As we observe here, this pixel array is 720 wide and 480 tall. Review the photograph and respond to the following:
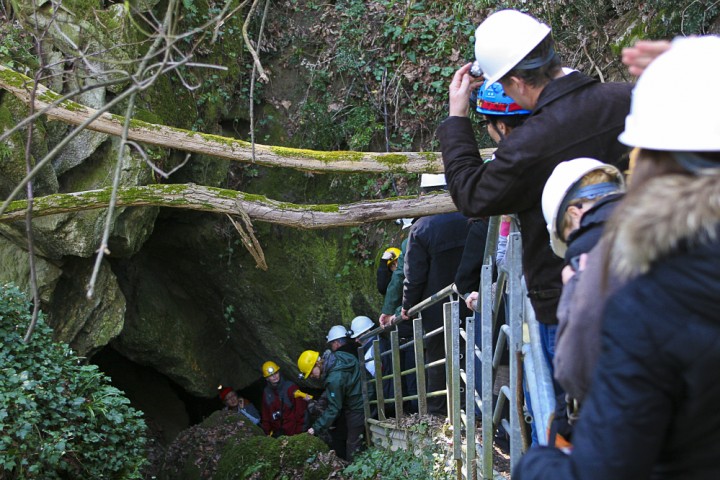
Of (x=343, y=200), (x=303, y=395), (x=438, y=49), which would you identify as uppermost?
(x=438, y=49)

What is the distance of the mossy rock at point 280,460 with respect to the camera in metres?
6.82

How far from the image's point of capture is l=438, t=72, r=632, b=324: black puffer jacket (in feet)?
8.26

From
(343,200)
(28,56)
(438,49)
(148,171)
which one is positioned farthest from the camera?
(343,200)

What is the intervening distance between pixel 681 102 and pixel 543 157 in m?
1.22

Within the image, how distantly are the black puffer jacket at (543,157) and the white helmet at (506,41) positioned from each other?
0.16 metres

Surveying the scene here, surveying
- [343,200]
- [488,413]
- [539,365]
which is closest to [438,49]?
[343,200]

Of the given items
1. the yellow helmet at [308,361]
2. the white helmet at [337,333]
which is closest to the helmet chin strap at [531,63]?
the white helmet at [337,333]

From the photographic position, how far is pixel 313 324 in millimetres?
10039

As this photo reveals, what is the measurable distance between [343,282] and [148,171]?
322cm

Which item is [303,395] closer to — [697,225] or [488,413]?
[488,413]

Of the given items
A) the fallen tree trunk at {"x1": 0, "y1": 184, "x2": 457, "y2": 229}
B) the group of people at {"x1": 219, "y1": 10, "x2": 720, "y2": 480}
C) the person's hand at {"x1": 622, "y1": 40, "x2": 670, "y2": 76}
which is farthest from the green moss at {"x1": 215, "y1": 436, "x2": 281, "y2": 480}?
the person's hand at {"x1": 622, "y1": 40, "x2": 670, "y2": 76}

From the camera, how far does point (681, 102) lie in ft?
4.22

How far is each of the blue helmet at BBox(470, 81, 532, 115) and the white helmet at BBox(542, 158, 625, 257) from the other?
2.74 ft

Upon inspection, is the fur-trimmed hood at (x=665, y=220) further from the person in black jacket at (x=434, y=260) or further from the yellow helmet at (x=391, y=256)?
the yellow helmet at (x=391, y=256)
